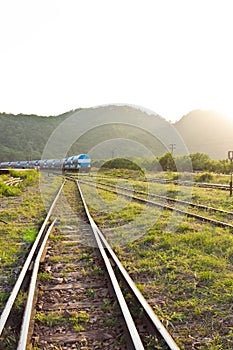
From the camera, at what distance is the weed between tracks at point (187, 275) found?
12.2ft

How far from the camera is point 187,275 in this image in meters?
5.22

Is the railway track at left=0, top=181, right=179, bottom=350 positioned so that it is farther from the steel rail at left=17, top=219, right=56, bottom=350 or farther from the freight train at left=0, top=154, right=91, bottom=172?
the freight train at left=0, top=154, right=91, bottom=172

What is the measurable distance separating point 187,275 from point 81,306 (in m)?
1.73

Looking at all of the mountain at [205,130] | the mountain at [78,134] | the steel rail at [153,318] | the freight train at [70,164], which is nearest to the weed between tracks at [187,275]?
the steel rail at [153,318]

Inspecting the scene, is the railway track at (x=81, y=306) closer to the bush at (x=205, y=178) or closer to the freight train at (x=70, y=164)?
the bush at (x=205, y=178)

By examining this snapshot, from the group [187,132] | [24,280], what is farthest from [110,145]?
[24,280]

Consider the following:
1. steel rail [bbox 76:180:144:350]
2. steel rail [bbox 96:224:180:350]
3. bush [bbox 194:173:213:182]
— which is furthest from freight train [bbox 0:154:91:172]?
steel rail [bbox 96:224:180:350]

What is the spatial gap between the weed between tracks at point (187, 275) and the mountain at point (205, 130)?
105m

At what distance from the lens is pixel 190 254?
20.3 feet

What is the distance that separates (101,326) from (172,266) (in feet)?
6.87

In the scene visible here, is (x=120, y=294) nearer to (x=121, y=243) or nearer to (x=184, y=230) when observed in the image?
(x=121, y=243)

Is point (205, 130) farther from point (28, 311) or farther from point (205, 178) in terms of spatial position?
point (28, 311)

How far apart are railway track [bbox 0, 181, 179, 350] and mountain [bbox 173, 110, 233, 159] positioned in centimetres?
10753

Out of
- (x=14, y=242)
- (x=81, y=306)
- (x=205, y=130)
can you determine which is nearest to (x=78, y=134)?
(x=205, y=130)
